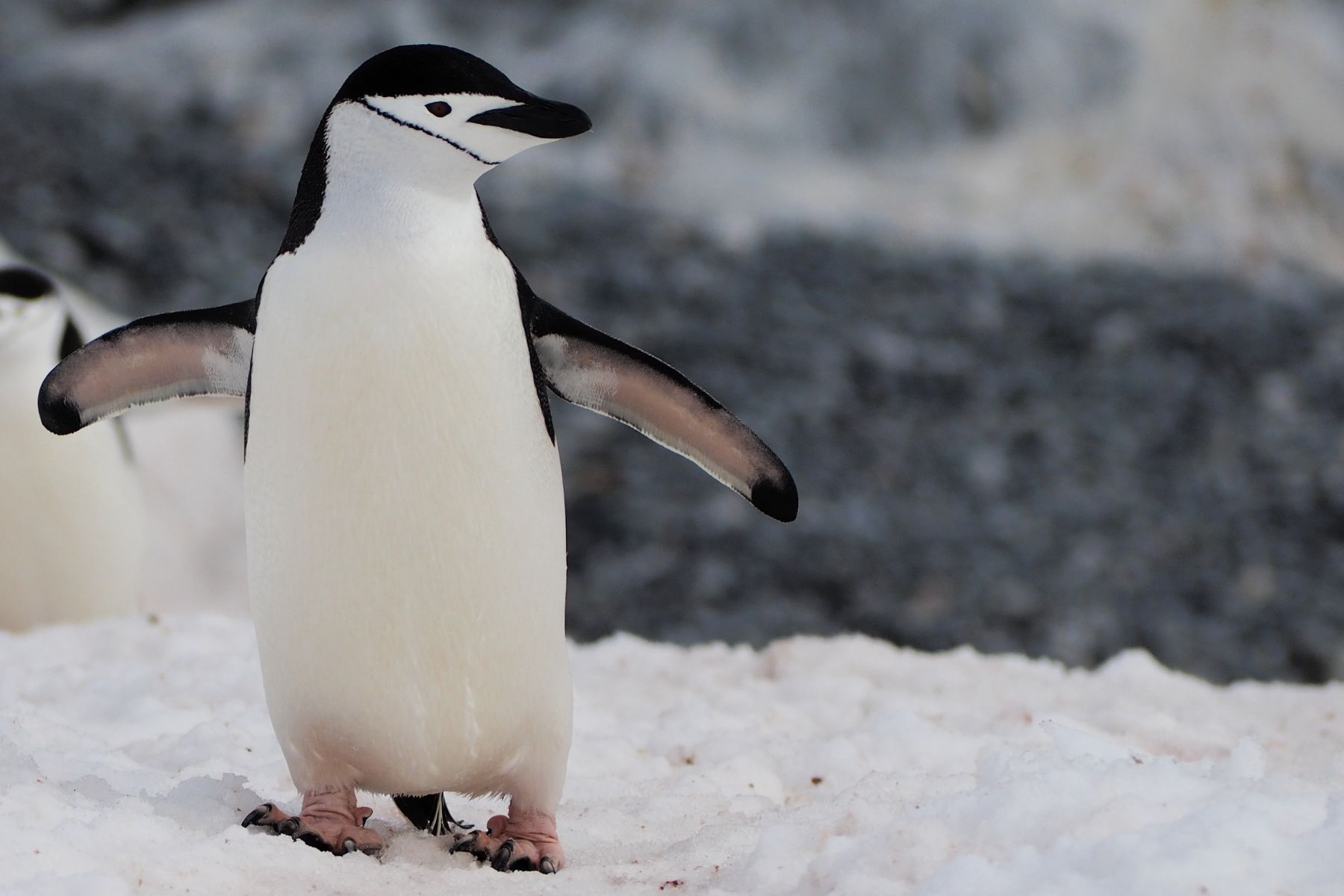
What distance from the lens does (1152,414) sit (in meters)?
8.09

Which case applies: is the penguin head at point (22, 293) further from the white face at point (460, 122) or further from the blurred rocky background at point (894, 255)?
Answer: the blurred rocky background at point (894, 255)

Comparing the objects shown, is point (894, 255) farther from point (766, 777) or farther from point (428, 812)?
point (428, 812)

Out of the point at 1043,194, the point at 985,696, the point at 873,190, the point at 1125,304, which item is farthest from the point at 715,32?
the point at 985,696

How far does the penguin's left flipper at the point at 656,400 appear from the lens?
1.95 meters

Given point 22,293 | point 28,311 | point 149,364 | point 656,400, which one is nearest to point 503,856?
point 656,400

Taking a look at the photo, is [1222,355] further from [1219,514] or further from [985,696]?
[985,696]

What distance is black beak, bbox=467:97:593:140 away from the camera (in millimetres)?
1728

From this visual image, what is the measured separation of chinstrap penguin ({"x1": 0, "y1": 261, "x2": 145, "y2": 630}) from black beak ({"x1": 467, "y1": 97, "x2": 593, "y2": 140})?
2.34m

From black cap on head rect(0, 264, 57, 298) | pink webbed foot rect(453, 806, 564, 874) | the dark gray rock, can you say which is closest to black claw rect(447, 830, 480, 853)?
pink webbed foot rect(453, 806, 564, 874)

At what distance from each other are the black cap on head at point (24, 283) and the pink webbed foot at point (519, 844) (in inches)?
98.0

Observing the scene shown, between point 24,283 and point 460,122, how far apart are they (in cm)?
255

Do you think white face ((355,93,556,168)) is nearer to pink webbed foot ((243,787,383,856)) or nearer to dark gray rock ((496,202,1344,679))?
pink webbed foot ((243,787,383,856))

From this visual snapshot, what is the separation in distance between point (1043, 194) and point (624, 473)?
3469mm

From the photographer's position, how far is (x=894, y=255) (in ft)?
30.6
